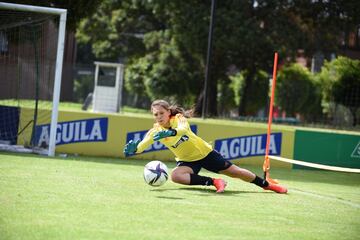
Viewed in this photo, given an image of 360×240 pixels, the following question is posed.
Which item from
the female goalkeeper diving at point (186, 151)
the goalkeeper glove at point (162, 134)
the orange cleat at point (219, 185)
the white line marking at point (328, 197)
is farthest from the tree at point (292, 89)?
the goalkeeper glove at point (162, 134)

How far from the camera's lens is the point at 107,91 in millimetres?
29031

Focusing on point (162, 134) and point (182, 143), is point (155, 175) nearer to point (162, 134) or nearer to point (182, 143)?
point (182, 143)

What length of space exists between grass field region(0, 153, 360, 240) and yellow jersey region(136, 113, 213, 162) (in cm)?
48

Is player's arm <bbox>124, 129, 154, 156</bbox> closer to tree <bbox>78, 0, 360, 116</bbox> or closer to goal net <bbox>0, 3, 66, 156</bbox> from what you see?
goal net <bbox>0, 3, 66, 156</bbox>

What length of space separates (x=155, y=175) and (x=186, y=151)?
0.62 m

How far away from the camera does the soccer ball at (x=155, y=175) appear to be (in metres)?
9.20

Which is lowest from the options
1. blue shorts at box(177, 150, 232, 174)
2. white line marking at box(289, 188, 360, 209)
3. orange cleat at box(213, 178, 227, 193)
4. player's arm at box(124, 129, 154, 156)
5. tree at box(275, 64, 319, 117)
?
white line marking at box(289, 188, 360, 209)

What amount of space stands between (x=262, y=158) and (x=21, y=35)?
20.7 feet

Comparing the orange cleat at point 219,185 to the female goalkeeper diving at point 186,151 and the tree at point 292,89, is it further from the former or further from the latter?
the tree at point 292,89

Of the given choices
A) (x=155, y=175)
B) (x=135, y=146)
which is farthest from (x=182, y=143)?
(x=135, y=146)

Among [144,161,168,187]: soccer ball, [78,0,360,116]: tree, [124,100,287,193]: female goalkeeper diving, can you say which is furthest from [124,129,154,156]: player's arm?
[78,0,360,116]: tree

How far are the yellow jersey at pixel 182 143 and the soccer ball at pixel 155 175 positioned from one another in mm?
288

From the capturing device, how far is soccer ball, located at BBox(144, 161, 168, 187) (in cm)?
920

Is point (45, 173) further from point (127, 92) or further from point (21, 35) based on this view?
point (127, 92)
